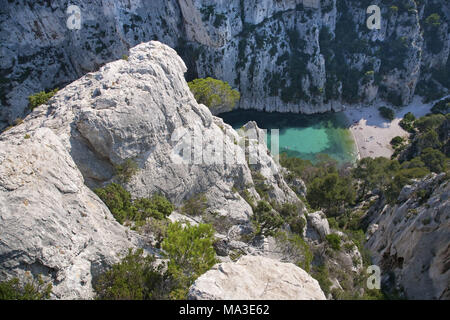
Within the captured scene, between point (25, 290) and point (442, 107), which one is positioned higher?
point (25, 290)

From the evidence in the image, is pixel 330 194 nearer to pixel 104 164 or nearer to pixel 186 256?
pixel 186 256

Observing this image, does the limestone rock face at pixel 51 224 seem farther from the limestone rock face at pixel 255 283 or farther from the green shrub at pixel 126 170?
the limestone rock face at pixel 255 283

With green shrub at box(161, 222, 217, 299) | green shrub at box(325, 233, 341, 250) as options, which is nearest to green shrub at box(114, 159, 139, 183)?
green shrub at box(161, 222, 217, 299)

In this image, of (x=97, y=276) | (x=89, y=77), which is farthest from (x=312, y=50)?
(x=97, y=276)

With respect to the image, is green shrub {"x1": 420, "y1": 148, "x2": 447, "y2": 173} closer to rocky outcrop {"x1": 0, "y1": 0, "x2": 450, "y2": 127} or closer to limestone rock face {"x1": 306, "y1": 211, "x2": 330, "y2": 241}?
limestone rock face {"x1": 306, "y1": 211, "x2": 330, "y2": 241}

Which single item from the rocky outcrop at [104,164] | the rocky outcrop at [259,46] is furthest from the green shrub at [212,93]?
the rocky outcrop at [259,46]

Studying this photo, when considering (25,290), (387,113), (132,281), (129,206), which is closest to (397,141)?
(387,113)
